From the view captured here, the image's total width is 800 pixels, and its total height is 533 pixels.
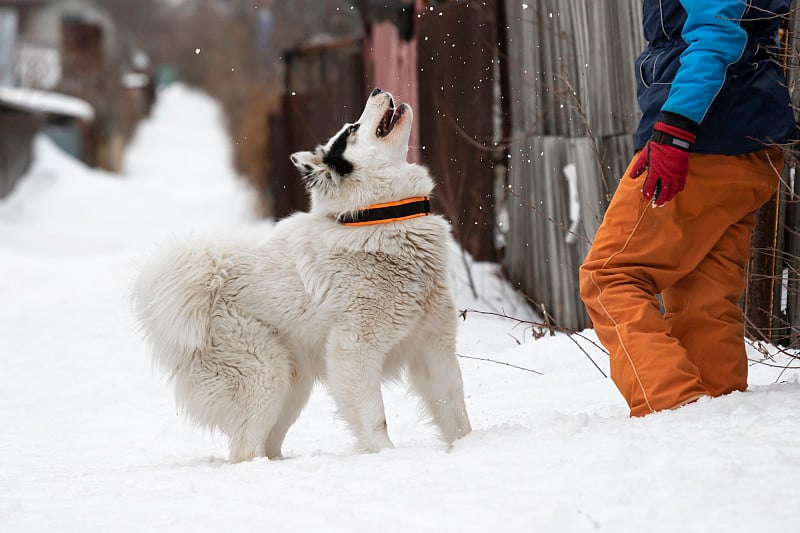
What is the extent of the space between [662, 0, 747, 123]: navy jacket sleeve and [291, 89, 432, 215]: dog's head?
1392 millimetres

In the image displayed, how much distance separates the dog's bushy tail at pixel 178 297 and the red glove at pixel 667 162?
75.6 inches

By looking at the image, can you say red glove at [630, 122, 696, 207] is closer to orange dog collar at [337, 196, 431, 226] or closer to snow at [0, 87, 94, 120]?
orange dog collar at [337, 196, 431, 226]

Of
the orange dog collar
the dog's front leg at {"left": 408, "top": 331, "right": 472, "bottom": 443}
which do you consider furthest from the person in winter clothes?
the orange dog collar

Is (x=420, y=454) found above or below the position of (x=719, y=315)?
below

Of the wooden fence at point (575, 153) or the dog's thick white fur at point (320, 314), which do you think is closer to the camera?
the dog's thick white fur at point (320, 314)

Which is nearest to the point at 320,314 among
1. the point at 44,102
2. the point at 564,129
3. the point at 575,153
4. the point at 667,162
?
the point at 667,162

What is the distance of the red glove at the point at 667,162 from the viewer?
315 cm

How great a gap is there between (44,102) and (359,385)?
93.4 ft

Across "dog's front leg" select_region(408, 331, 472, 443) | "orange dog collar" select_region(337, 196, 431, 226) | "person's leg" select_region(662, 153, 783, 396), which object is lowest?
"dog's front leg" select_region(408, 331, 472, 443)

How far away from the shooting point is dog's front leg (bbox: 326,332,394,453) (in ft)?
12.6

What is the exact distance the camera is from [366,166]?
4.18 m

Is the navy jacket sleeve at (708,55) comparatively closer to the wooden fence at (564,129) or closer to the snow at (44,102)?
the wooden fence at (564,129)

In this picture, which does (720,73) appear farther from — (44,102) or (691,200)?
(44,102)

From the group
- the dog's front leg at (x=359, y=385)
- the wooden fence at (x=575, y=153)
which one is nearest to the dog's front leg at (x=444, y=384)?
the dog's front leg at (x=359, y=385)
